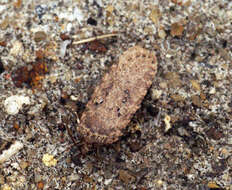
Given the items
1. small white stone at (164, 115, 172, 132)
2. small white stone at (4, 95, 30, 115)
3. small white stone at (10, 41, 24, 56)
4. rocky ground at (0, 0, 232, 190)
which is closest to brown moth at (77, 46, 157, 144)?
rocky ground at (0, 0, 232, 190)

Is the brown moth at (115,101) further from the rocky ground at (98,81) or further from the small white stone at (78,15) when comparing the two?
the small white stone at (78,15)

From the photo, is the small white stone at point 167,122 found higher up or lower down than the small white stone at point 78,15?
lower down

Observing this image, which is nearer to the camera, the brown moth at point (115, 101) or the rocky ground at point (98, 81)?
the brown moth at point (115, 101)

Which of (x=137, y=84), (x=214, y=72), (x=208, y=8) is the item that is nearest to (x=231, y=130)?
(x=214, y=72)

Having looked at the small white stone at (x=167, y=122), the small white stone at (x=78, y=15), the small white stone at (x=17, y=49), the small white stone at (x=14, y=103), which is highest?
the small white stone at (x=78, y=15)

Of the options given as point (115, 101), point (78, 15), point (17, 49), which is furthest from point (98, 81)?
point (17, 49)

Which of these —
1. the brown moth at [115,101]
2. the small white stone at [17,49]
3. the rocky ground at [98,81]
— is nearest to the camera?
the brown moth at [115,101]

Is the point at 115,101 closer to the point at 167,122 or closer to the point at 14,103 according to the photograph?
the point at 167,122

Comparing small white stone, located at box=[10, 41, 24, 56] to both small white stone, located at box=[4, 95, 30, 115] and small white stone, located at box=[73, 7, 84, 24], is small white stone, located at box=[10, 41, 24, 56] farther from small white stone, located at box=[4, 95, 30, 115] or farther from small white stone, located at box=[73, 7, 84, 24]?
small white stone, located at box=[73, 7, 84, 24]

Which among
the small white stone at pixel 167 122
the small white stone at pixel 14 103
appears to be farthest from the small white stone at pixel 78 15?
the small white stone at pixel 167 122
